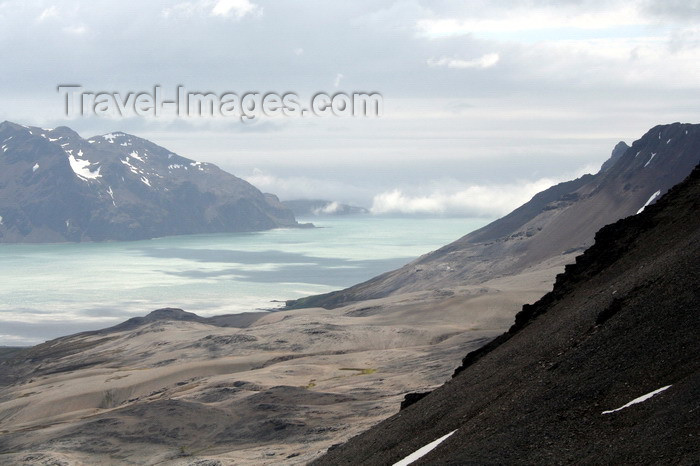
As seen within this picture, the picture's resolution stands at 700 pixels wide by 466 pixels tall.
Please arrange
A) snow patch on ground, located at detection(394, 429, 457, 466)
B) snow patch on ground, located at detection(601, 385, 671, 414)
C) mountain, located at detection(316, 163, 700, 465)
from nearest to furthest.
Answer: mountain, located at detection(316, 163, 700, 465) < snow patch on ground, located at detection(601, 385, 671, 414) < snow patch on ground, located at detection(394, 429, 457, 466)

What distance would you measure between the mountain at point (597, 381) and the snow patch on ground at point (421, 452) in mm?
765

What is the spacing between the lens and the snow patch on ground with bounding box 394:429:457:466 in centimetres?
3194

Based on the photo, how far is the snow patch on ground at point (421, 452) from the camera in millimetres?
31944

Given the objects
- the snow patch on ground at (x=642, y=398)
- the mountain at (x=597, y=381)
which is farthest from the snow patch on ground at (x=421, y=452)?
the snow patch on ground at (x=642, y=398)

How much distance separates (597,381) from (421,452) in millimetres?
7318

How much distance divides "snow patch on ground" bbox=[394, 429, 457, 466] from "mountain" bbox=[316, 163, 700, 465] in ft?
2.51

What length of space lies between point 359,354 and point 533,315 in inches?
3081

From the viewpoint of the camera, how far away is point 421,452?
3244 cm

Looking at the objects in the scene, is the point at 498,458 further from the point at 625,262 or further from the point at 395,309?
the point at 395,309

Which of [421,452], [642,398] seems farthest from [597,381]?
[421,452]

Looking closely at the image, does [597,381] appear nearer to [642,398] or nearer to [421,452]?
[642,398]

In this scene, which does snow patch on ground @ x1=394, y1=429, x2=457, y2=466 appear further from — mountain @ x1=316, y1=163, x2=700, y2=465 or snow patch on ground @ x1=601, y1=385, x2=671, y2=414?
snow patch on ground @ x1=601, y1=385, x2=671, y2=414

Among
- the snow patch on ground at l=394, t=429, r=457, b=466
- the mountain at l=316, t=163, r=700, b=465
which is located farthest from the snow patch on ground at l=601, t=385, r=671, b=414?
the snow patch on ground at l=394, t=429, r=457, b=466

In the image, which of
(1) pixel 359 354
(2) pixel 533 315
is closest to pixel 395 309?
(1) pixel 359 354
